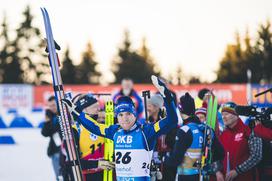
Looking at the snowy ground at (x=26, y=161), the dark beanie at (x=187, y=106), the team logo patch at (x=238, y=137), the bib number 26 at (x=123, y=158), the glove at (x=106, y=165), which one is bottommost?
the snowy ground at (x=26, y=161)

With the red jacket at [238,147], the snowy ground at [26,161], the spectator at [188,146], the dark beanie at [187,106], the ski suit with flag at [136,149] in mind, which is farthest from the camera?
the snowy ground at [26,161]

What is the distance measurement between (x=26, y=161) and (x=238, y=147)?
6.98 m

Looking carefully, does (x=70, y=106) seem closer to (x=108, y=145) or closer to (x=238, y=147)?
(x=108, y=145)

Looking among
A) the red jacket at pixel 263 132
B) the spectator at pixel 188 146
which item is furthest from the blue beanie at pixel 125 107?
the red jacket at pixel 263 132

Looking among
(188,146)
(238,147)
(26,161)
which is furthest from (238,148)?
(26,161)

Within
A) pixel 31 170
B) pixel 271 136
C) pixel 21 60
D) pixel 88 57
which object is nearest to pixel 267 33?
pixel 31 170

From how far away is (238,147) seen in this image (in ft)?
19.5

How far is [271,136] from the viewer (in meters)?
5.92

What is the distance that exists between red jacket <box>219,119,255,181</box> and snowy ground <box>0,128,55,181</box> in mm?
4151

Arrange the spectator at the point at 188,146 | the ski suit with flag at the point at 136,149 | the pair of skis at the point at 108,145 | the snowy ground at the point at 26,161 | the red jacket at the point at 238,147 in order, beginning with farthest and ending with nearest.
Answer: the snowy ground at the point at 26,161 → the red jacket at the point at 238,147 → the pair of skis at the point at 108,145 → the spectator at the point at 188,146 → the ski suit with flag at the point at 136,149

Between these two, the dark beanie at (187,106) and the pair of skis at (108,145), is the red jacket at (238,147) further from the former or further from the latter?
the pair of skis at (108,145)

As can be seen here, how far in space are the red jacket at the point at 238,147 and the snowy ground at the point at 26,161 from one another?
4.15 m

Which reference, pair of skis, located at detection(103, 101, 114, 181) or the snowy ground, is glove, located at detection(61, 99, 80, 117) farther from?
the snowy ground

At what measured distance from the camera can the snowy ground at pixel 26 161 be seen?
960 centimetres
